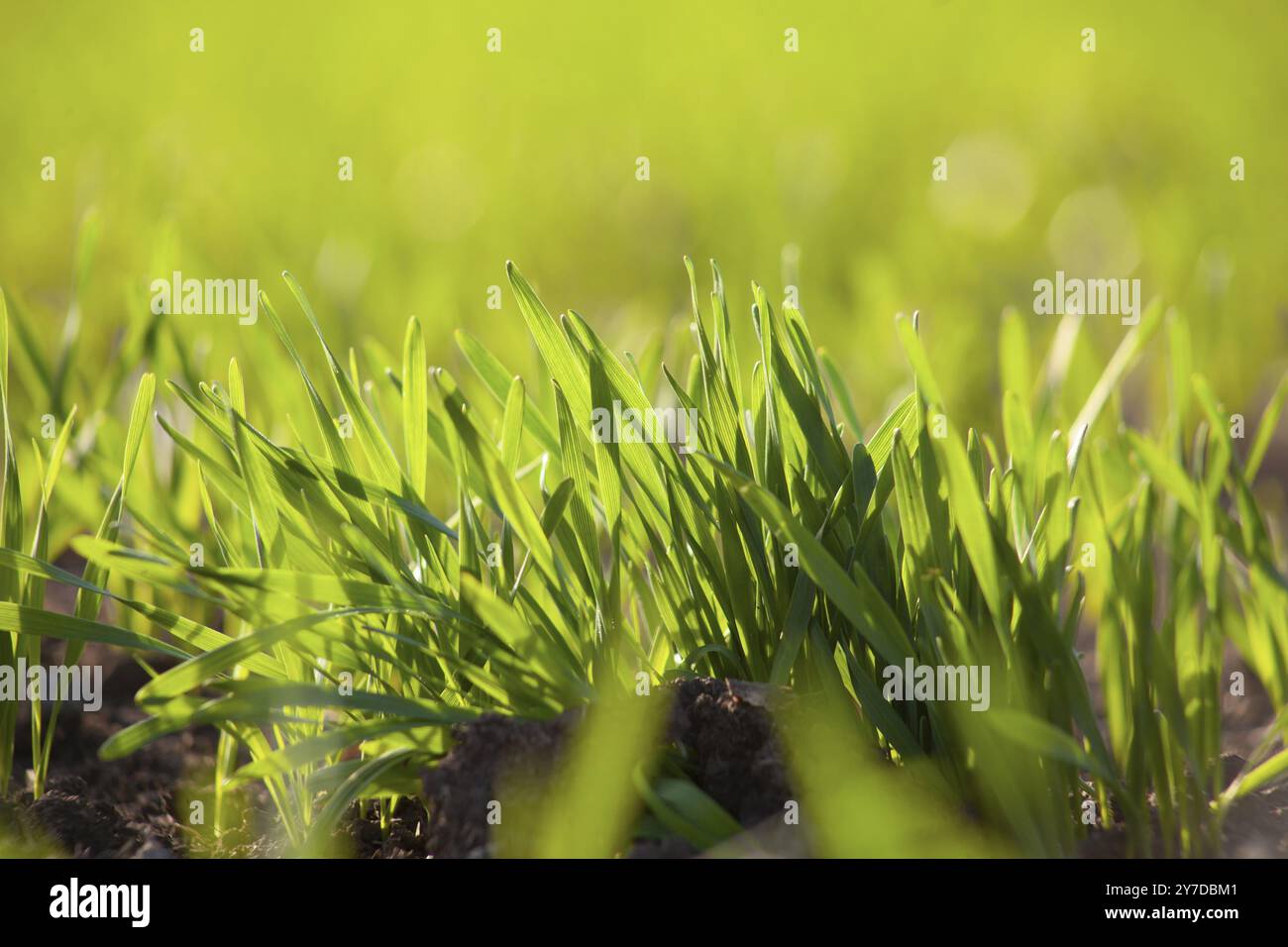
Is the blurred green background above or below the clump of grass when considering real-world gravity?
above

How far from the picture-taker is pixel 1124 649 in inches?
40.5

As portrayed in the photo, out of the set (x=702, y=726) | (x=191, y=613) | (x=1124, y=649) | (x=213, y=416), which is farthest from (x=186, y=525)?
(x=1124, y=649)

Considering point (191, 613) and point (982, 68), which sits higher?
point (982, 68)

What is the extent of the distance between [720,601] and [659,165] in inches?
123

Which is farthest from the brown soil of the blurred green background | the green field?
the blurred green background

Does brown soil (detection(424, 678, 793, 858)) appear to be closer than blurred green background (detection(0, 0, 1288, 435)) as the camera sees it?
Yes

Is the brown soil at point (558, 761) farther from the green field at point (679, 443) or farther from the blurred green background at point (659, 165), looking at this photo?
the blurred green background at point (659, 165)

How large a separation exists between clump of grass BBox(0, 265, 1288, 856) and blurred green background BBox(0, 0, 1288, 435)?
1.92 feet

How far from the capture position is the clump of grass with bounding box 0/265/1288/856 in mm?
956

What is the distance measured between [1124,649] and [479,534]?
640 millimetres

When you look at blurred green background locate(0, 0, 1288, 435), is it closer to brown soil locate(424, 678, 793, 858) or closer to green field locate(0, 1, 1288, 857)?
green field locate(0, 1, 1288, 857)

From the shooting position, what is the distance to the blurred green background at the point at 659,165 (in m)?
2.74

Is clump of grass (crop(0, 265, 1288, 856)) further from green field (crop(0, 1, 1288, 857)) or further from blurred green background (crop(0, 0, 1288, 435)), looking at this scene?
blurred green background (crop(0, 0, 1288, 435))

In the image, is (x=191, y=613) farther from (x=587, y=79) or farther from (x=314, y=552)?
(x=587, y=79)
